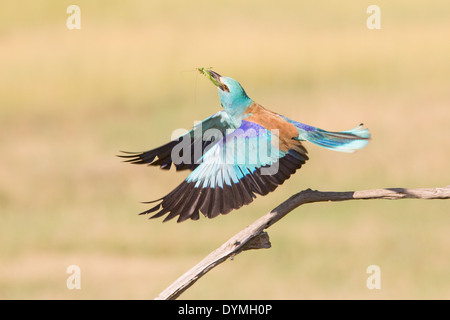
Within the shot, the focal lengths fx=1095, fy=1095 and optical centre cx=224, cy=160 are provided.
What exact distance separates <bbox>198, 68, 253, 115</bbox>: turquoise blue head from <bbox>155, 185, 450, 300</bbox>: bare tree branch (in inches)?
29.1

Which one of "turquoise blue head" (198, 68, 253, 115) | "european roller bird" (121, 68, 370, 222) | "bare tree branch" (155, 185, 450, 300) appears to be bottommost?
"bare tree branch" (155, 185, 450, 300)

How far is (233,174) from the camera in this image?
5594mm

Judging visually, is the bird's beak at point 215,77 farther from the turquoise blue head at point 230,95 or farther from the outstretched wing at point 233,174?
the outstretched wing at point 233,174

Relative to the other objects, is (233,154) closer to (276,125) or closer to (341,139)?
(276,125)

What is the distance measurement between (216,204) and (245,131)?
543 mm

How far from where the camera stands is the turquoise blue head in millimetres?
5906

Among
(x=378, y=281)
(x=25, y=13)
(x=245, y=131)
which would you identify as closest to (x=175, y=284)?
(x=245, y=131)

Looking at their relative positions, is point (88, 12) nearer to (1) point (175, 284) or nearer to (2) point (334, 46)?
(2) point (334, 46)

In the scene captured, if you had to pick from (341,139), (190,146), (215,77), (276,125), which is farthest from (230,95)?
(341,139)

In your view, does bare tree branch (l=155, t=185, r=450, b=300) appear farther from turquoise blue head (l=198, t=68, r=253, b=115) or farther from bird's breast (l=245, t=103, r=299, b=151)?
turquoise blue head (l=198, t=68, r=253, b=115)

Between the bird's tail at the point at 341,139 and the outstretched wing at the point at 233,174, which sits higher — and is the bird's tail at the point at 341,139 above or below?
above

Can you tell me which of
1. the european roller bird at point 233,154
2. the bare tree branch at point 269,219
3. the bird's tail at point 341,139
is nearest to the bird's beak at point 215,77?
the european roller bird at point 233,154

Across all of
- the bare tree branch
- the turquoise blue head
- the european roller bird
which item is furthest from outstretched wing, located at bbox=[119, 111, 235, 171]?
the bare tree branch

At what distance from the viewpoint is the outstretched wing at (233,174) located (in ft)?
17.9
